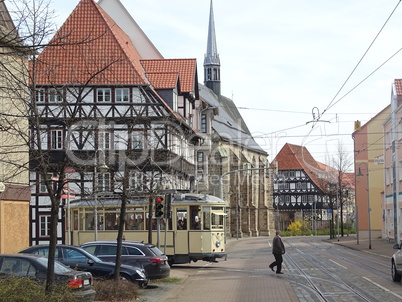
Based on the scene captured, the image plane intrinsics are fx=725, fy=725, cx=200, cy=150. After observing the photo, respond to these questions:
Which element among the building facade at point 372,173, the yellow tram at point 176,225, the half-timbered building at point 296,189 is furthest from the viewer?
the half-timbered building at point 296,189

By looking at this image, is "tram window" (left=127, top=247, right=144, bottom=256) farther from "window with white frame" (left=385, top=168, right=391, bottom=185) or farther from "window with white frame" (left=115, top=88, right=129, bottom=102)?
"window with white frame" (left=385, top=168, right=391, bottom=185)

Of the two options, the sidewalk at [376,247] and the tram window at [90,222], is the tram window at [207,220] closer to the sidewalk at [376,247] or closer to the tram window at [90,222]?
the tram window at [90,222]

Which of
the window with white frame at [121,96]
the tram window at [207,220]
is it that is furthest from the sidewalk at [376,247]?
the window with white frame at [121,96]

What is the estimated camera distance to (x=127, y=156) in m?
22.8

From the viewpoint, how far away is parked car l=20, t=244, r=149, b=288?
20.5 metres

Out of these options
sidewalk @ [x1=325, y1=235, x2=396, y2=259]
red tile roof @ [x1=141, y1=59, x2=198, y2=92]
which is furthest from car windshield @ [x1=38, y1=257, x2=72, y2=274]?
red tile roof @ [x1=141, y1=59, x2=198, y2=92]

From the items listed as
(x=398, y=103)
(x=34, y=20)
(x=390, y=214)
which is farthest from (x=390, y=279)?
(x=390, y=214)

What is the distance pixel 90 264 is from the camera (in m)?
20.3

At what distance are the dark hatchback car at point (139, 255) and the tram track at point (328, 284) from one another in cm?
435

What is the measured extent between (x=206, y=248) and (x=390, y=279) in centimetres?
1023

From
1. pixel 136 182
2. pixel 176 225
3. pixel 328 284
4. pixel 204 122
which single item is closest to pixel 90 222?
pixel 176 225

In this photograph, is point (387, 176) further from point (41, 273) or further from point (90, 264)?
point (41, 273)

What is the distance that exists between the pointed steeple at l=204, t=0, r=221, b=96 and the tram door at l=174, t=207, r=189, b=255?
7068 centimetres

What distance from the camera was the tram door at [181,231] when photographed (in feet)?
106
